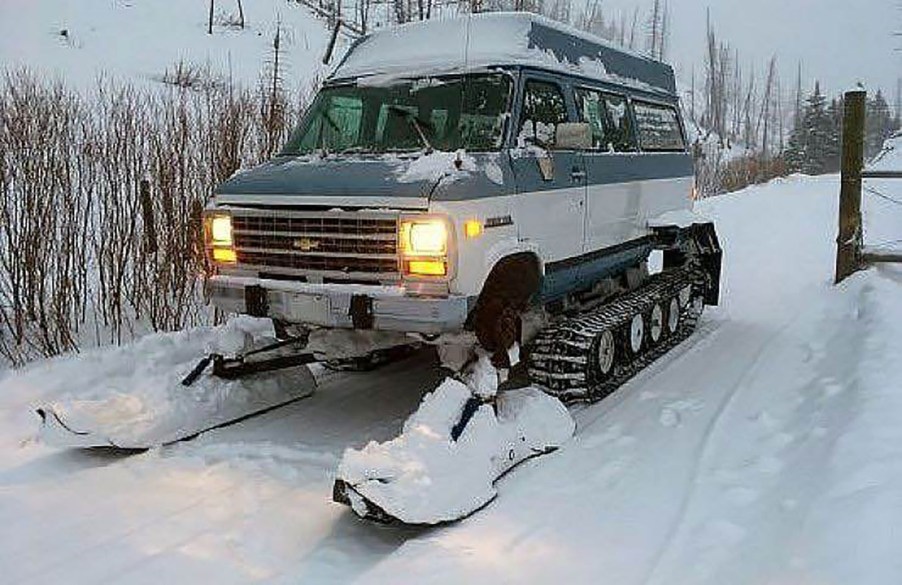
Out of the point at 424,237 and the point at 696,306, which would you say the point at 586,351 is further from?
the point at 696,306

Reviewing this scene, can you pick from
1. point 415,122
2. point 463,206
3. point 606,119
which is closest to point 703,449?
point 463,206

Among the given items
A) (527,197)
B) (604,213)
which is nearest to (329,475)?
(527,197)

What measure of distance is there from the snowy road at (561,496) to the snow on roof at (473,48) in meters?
2.64

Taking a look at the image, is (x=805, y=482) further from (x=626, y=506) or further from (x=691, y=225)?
(x=691, y=225)

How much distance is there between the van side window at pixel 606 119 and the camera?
23.8ft

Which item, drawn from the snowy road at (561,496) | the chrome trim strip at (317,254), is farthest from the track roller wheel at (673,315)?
the chrome trim strip at (317,254)

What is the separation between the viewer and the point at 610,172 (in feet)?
24.5

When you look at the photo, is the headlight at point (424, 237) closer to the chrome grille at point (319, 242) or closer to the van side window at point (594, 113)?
the chrome grille at point (319, 242)

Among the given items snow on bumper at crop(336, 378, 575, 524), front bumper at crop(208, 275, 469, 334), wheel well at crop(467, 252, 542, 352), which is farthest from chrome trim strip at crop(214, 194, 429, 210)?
snow on bumper at crop(336, 378, 575, 524)

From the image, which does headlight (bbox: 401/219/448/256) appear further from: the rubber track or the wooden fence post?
the wooden fence post

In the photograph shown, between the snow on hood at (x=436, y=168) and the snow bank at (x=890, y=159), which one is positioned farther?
the snow bank at (x=890, y=159)

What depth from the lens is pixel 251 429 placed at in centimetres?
617

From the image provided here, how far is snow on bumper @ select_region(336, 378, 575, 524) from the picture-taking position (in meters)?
4.42

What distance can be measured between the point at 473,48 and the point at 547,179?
1.18m
